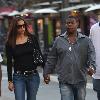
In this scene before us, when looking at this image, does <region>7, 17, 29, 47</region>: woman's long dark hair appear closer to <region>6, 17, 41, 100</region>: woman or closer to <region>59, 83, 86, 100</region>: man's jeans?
<region>6, 17, 41, 100</region>: woman

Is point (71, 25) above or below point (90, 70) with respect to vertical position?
above

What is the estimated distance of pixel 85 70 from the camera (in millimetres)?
7750

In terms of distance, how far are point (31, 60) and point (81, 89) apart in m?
0.87

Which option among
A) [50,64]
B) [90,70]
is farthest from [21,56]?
[90,70]

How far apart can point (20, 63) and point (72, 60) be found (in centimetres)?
86

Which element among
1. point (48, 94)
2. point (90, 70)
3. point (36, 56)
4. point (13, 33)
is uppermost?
point (13, 33)

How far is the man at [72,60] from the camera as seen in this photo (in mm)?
7609

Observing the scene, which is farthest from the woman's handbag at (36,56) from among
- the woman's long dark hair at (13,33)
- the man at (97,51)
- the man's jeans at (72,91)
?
the man at (97,51)

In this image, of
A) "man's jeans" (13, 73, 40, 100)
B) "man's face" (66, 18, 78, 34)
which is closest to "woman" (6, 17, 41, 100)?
"man's jeans" (13, 73, 40, 100)

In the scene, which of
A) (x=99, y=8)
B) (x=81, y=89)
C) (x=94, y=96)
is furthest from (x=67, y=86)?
(x=99, y=8)

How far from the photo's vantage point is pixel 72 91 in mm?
7727

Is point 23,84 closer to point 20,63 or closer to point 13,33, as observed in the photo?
point 20,63

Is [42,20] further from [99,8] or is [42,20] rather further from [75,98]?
[75,98]

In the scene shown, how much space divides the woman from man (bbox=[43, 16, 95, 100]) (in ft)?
1.28
